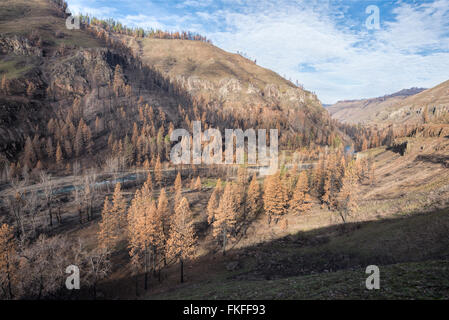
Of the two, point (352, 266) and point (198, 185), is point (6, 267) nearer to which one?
point (352, 266)

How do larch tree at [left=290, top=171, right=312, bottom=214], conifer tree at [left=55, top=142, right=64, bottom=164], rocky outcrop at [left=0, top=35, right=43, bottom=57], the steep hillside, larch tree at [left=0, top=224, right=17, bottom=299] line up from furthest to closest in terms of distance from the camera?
rocky outcrop at [left=0, top=35, right=43, bottom=57]
the steep hillside
conifer tree at [left=55, top=142, right=64, bottom=164]
larch tree at [left=290, top=171, right=312, bottom=214]
larch tree at [left=0, top=224, right=17, bottom=299]

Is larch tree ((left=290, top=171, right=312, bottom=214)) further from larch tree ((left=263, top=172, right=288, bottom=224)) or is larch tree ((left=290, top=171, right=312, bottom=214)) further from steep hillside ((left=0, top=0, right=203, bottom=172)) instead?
steep hillside ((left=0, top=0, right=203, bottom=172))

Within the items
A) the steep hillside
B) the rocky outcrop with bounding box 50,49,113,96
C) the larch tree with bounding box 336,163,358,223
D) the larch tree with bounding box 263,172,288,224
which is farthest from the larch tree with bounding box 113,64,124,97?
the larch tree with bounding box 336,163,358,223

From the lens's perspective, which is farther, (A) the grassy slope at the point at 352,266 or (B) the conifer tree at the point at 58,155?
(B) the conifer tree at the point at 58,155

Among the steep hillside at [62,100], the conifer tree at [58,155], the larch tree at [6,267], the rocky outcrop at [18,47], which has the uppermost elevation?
the rocky outcrop at [18,47]

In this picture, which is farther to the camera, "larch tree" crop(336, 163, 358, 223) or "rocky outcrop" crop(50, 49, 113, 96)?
"rocky outcrop" crop(50, 49, 113, 96)

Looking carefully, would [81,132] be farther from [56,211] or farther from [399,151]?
[399,151]

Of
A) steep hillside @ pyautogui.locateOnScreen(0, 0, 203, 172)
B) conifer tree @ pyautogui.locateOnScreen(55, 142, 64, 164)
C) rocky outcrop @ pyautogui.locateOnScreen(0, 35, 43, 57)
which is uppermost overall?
rocky outcrop @ pyautogui.locateOnScreen(0, 35, 43, 57)

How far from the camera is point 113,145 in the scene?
12050cm

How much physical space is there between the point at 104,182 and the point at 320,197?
91937mm

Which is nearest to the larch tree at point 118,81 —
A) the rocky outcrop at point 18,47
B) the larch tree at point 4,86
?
the rocky outcrop at point 18,47

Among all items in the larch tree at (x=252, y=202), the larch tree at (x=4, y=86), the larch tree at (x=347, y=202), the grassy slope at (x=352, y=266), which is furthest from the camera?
the larch tree at (x=4, y=86)

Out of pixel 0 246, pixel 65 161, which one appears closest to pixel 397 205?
pixel 0 246

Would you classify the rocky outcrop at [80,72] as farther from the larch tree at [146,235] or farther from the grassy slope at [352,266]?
the grassy slope at [352,266]
